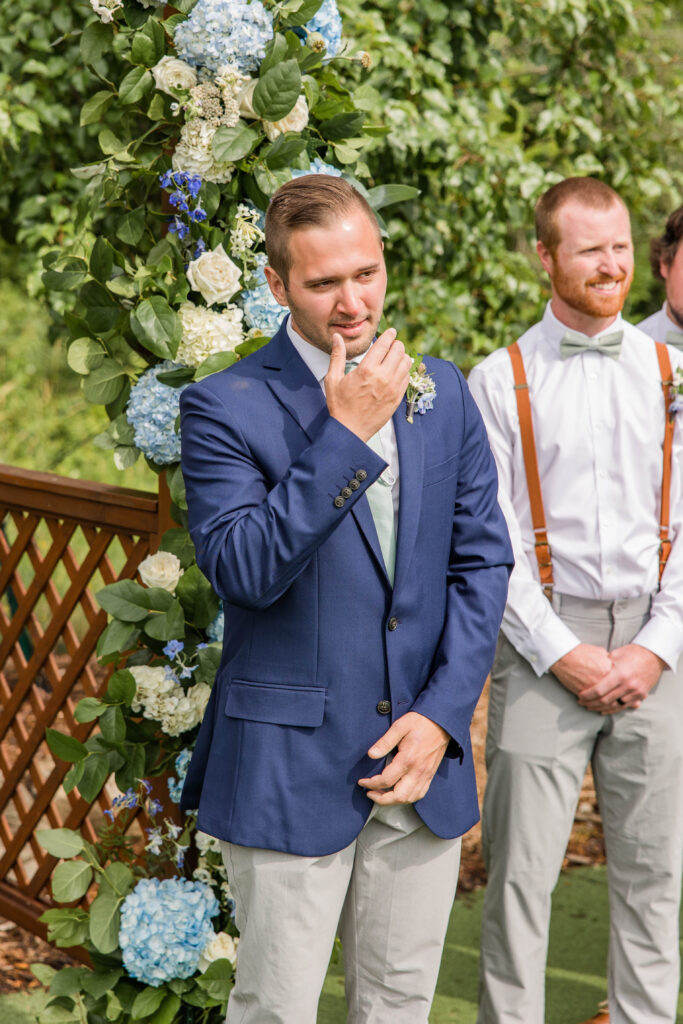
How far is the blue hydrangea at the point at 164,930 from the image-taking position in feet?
8.46

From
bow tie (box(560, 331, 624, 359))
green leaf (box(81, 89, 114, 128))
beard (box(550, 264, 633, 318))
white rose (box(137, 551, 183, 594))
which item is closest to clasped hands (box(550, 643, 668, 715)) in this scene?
bow tie (box(560, 331, 624, 359))

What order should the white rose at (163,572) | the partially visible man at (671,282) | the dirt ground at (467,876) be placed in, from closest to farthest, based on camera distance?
the white rose at (163,572)
the partially visible man at (671,282)
the dirt ground at (467,876)

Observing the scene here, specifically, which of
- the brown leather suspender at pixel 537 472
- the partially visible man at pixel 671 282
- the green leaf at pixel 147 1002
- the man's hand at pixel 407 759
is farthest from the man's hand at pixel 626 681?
the green leaf at pixel 147 1002

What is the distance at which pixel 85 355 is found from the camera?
2.67m

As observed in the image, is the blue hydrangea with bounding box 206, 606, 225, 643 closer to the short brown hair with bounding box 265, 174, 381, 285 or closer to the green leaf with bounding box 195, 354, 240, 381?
the green leaf with bounding box 195, 354, 240, 381

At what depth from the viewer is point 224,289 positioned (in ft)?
8.32

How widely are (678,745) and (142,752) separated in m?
1.31

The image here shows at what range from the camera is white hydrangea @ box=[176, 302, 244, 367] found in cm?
254

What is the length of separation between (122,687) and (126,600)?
20 centimetres

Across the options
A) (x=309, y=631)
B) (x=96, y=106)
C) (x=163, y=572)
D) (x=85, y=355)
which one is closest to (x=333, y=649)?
(x=309, y=631)

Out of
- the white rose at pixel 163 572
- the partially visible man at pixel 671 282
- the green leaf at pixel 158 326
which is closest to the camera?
the green leaf at pixel 158 326

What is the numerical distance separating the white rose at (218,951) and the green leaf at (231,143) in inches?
70.2

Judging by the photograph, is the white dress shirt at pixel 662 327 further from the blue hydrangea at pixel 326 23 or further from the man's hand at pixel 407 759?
the man's hand at pixel 407 759

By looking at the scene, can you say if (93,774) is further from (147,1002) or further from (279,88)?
(279,88)
